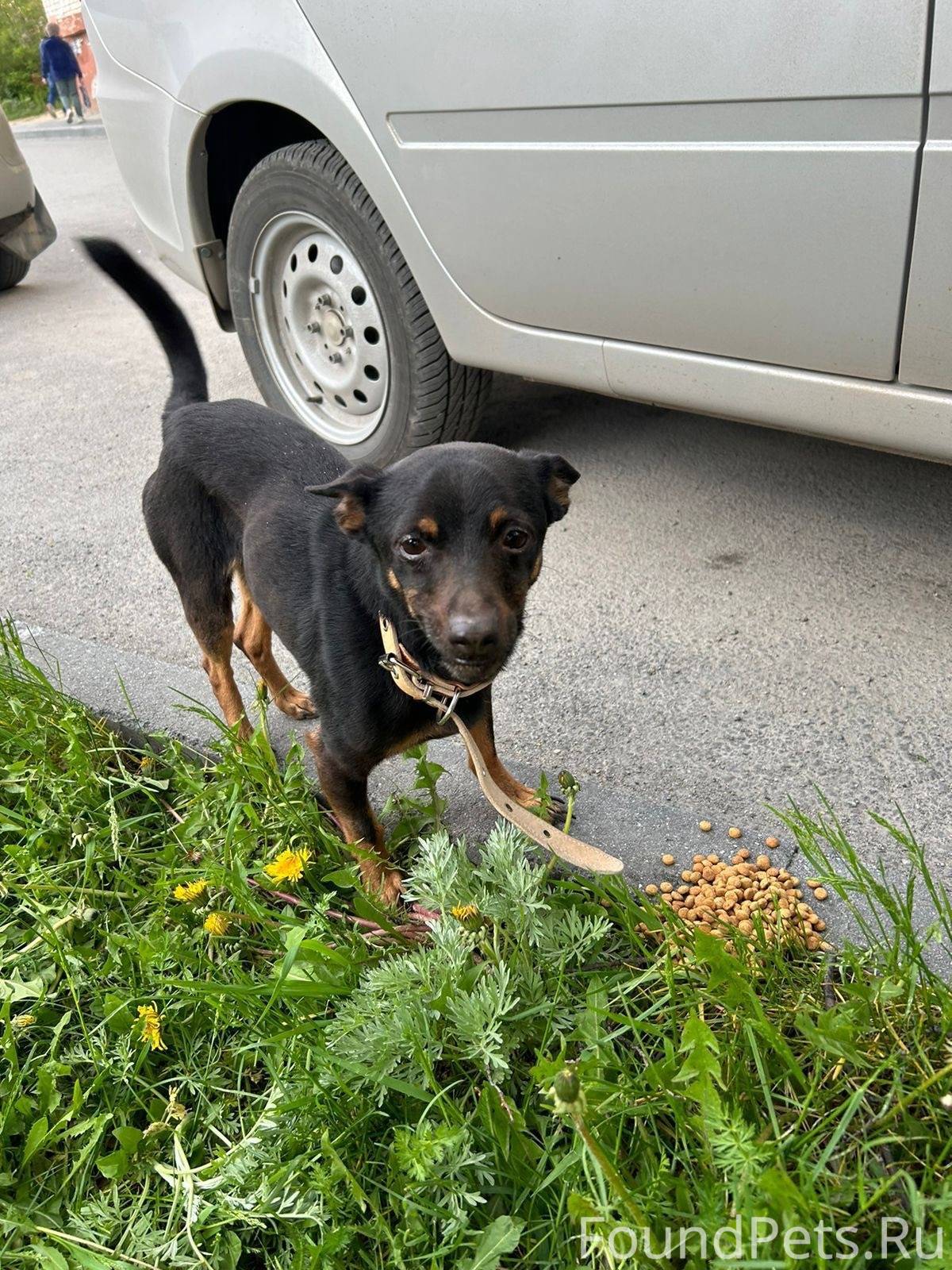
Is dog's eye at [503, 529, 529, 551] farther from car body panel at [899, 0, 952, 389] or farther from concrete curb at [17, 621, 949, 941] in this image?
car body panel at [899, 0, 952, 389]

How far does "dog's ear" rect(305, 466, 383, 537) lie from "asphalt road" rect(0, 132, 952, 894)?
0.87 metres

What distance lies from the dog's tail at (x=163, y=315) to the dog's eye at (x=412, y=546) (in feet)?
4.31

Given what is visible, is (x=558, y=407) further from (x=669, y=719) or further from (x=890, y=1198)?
(x=890, y=1198)

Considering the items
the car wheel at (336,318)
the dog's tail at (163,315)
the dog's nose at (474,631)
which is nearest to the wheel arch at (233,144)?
the car wheel at (336,318)

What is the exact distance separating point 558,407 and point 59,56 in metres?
23.0

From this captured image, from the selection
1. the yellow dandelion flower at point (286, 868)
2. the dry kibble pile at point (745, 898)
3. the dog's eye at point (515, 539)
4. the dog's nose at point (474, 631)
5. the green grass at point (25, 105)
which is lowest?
the green grass at point (25, 105)

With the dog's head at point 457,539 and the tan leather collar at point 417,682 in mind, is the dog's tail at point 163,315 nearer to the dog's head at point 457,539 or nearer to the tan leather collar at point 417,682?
the dog's head at point 457,539

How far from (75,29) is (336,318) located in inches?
1227

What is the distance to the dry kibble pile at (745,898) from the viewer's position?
193 centimetres

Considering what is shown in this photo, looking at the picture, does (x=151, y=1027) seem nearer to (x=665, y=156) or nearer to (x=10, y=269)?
(x=665, y=156)

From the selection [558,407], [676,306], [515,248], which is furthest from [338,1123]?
[558,407]

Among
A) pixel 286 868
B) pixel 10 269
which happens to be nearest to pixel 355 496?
pixel 286 868

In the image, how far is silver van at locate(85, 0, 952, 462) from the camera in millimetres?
2395

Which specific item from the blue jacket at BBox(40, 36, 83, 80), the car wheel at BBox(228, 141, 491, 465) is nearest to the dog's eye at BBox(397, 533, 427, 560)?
the car wheel at BBox(228, 141, 491, 465)
